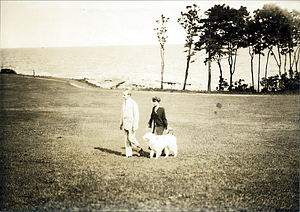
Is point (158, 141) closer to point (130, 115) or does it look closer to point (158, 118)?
point (158, 118)

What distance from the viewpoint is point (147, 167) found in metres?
8.63

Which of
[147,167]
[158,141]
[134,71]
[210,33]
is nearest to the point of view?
[147,167]

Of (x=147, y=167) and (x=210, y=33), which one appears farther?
(x=210, y=33)

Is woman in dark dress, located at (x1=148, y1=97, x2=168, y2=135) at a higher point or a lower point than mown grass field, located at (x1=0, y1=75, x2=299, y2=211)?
higher

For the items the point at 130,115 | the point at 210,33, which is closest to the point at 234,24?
the point at 210,33

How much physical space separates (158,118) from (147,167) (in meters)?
1.92

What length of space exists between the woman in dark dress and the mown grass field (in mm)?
1054

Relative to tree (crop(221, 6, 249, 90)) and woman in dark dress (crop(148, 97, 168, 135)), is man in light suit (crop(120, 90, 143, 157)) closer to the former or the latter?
woman in dark dress (crop(148, 97, 168, 135))

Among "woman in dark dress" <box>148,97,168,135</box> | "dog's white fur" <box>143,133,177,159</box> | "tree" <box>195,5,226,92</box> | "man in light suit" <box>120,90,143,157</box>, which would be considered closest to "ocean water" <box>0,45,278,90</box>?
"tree" <box>195,5,226,92</box>

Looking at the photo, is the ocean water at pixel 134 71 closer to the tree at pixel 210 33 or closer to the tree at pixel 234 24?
the tree at pixel 210 33

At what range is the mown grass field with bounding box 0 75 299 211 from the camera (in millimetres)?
6434

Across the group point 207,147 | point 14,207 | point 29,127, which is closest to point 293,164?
point 207,147

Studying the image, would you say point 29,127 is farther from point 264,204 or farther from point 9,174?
point 264,204

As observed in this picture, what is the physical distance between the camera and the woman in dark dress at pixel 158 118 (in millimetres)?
9867
